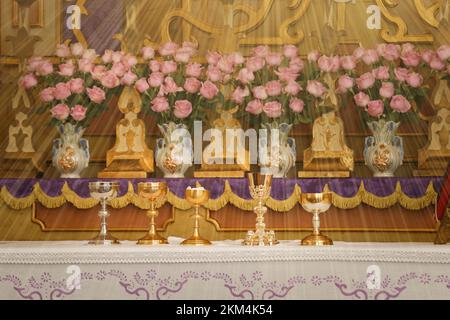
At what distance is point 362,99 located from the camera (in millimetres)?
3676

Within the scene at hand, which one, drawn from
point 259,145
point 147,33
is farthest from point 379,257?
point 147,33

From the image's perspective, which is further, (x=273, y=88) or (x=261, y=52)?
(x=261, y=52)

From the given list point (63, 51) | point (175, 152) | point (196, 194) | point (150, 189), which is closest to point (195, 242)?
point (196, 194)

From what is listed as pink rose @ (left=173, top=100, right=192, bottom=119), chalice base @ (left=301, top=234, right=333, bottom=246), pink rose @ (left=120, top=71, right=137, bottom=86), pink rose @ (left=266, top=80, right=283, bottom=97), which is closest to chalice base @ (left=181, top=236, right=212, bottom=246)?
chalice base @ (left=301, top=234, right=333, bottom=246)

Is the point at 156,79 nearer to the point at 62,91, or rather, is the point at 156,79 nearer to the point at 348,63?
the point at 62,91

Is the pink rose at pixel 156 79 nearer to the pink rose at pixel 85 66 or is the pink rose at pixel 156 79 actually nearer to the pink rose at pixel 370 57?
the pink rose at pixel 85 66

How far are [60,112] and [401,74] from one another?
152cm

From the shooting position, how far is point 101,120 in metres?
4.19

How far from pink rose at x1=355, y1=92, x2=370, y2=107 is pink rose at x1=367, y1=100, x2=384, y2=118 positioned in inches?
1.4

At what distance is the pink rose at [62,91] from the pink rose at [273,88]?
897 millimetres

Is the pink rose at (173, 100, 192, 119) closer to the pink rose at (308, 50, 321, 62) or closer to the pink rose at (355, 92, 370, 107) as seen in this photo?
the pink rose at (308, 50, 321, 62)

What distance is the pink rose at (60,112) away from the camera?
12.1ft

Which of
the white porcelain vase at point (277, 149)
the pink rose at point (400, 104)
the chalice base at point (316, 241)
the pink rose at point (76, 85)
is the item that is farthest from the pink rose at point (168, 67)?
the chalice base at point (316, 241)

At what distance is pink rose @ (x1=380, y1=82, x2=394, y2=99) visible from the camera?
3.63 meters
